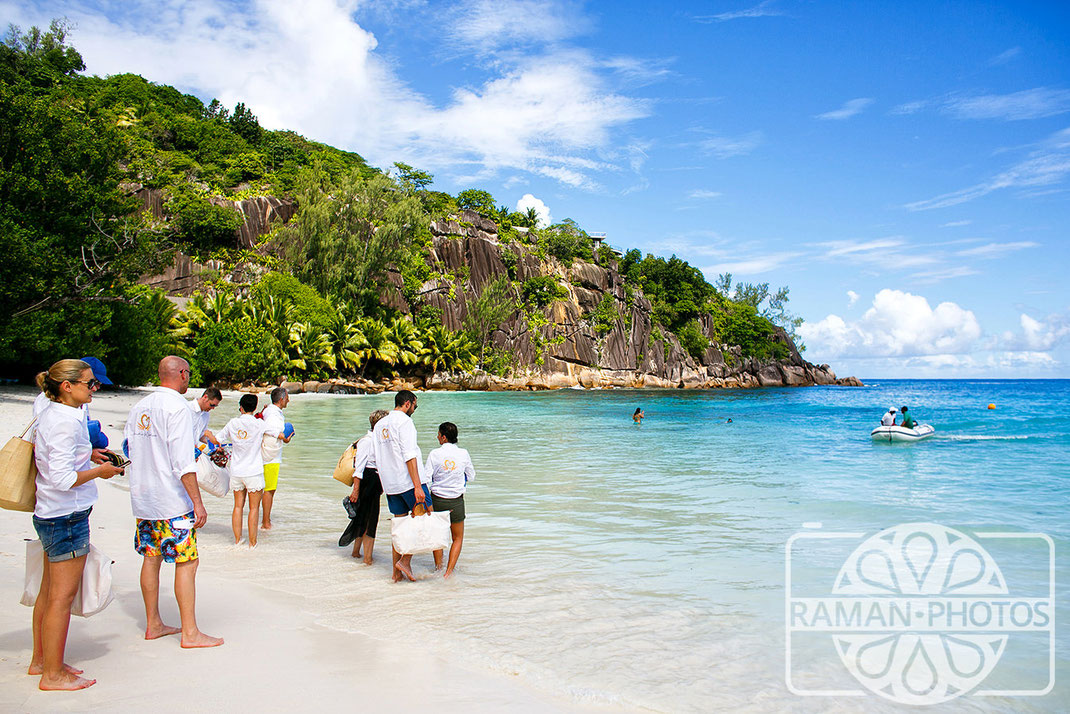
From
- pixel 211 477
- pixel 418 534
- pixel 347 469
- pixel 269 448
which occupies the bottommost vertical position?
pixel 418 534

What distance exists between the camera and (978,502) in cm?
1213

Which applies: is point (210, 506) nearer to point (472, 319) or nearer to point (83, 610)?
point (83, 610)

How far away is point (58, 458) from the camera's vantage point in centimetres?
374

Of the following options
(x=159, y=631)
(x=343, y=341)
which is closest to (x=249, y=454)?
(x=159, y=631)

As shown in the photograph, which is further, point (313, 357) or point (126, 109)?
point (126, 109)

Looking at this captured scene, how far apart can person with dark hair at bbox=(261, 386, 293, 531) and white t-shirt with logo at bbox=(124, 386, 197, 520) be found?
9.61ft

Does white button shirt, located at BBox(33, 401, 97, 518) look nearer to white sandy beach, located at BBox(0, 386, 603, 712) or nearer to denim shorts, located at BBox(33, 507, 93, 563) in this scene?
denim shorts, located at BBox(33, 507, 93, 563)

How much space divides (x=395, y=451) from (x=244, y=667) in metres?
2.35

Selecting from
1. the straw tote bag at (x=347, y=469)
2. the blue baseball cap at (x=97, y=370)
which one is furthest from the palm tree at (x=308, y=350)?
the blue baseball cap at (x=97, y=370)

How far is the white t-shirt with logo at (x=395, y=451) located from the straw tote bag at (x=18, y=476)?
2.81 metres

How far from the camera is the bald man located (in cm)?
426

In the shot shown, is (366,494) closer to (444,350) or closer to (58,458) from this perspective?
(58,458)

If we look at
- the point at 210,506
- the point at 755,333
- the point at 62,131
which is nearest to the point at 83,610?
the point at 210,506

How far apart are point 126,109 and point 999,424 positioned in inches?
2980
